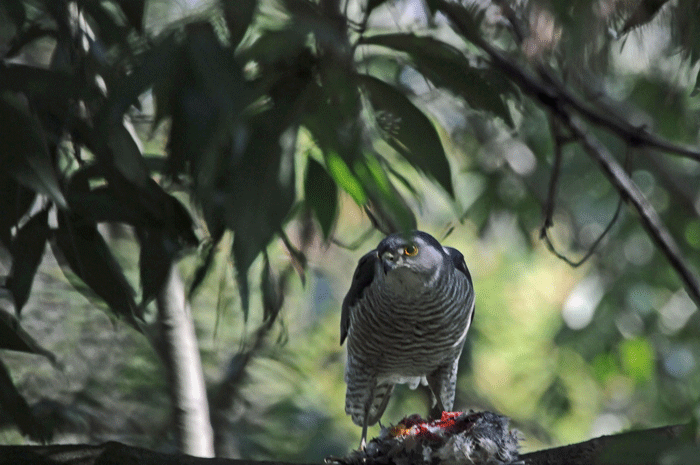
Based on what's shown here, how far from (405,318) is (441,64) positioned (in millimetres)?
1111

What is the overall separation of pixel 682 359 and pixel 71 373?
354cm

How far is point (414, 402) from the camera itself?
13.9ft

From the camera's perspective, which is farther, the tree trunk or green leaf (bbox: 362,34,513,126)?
the tree trunk

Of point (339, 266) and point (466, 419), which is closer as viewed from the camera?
point (466, 419)

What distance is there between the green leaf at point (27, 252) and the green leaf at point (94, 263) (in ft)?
0.13

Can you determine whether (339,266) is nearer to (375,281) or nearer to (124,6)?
(375,281)

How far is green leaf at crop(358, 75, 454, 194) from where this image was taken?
1.39 meters

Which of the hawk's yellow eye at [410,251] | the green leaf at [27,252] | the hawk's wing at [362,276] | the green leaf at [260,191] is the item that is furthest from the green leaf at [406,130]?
the hawk's wing at [362,276]

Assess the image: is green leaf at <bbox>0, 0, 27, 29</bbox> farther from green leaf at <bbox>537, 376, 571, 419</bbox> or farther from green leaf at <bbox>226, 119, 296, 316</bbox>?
green leaf at <bbox>537, 376, 571, 419</bbox>

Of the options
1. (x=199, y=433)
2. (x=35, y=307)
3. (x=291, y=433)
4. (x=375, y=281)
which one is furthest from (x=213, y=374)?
(x=375, y=281)

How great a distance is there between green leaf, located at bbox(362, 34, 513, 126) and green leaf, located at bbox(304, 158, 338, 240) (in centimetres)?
37

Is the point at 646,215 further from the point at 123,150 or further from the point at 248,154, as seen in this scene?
the point at 123,150

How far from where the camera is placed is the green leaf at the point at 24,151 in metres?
1.24

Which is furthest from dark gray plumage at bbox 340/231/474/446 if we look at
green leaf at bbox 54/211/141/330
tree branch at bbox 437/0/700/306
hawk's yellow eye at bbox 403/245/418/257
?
green leaf at bbox 54/211/141/330
